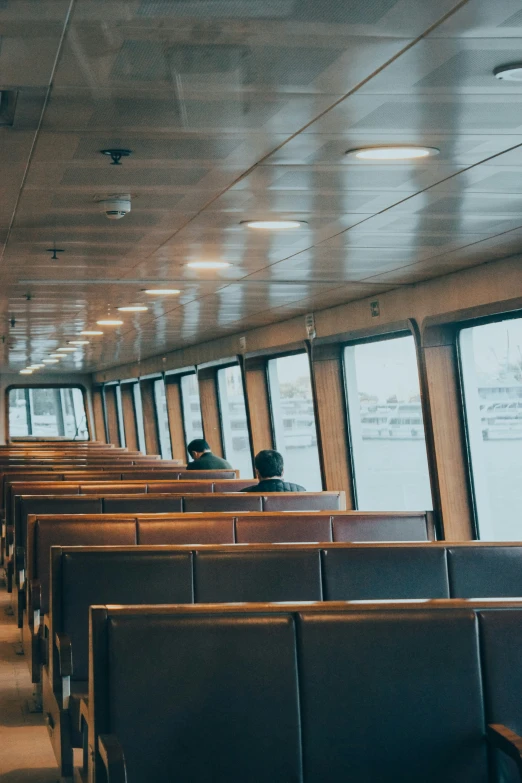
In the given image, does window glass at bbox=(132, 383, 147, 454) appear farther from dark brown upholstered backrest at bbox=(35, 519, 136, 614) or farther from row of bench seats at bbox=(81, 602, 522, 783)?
row of bench seats at bbox=(81, 602, 522, 783)

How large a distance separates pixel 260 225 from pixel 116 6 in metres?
3.14

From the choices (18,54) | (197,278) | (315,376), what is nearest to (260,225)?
(197,278)

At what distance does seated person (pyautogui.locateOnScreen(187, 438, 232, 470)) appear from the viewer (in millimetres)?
9594

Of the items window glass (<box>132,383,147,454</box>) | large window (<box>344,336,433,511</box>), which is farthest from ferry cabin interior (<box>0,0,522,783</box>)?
window glass (<box>132,383,147,454</box>)

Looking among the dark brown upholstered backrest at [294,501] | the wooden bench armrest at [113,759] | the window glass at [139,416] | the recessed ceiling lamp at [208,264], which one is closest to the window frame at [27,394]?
the window glass at [139,416]

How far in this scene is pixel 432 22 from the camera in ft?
8.38

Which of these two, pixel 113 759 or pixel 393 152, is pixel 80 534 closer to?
pixel 393 152

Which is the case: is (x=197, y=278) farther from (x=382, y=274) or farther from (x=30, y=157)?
(x=30, y=157)

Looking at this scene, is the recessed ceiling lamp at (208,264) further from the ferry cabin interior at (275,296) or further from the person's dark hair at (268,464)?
the person's dark hair at (268,464)

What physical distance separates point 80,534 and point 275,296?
490 centimetres

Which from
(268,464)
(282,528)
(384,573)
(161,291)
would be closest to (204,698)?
(384,573)

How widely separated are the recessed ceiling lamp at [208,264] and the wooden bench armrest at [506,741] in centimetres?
503

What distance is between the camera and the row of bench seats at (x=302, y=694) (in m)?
2.31

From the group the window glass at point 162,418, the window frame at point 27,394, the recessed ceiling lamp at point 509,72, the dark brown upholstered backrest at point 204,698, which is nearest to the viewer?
the dark brown upholstered backrest at point 204,698
